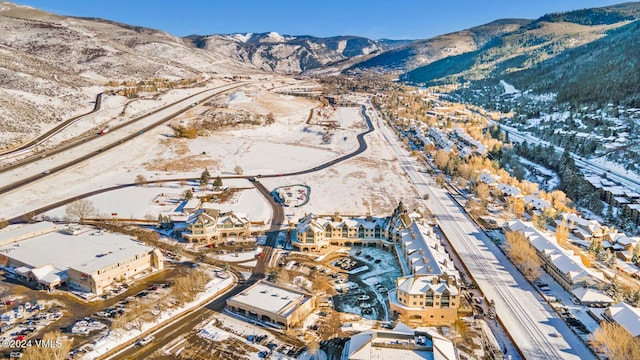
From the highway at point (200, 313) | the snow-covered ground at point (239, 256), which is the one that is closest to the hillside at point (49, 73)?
the highway at point (200, 313)

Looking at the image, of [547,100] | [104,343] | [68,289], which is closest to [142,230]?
[68,289]

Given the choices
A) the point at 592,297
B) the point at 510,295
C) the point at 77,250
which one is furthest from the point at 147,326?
the point at 592,297

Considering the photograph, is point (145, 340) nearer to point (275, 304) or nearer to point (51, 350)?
point (51, 350)

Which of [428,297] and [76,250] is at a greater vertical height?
[76,250]

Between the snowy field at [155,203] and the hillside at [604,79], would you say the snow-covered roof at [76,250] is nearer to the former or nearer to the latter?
the snowy field at [155,203]

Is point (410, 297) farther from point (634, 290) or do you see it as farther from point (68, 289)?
point (68, 289)

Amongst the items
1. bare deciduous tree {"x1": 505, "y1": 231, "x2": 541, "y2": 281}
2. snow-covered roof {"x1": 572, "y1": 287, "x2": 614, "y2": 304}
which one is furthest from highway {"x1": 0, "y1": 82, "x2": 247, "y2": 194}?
snow-covered roof {"x1": 572, "y1": 287, "x2": 614, "y2": 304}
